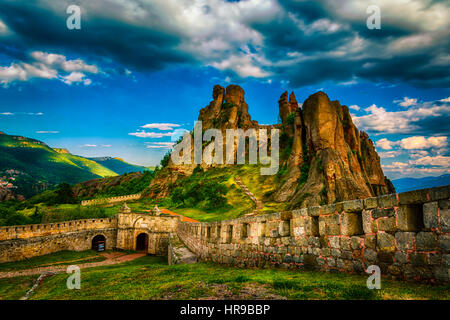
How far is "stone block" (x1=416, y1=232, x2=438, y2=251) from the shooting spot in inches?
175

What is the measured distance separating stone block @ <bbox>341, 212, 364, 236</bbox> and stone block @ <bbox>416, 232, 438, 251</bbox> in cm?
122

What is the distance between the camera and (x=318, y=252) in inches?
262

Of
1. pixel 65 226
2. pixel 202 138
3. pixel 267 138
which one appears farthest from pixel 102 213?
pixel 267 138

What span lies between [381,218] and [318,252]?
6.48 ft

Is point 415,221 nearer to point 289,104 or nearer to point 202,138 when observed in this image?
point 202,138

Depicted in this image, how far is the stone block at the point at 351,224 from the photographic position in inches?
229

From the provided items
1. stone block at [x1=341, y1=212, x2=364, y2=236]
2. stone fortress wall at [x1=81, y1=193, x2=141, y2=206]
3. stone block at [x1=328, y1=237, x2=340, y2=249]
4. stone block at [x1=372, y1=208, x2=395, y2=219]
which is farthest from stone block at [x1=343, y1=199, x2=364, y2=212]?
stone fortress wall at [x1=81, y1=193, x2=141, y2=206]

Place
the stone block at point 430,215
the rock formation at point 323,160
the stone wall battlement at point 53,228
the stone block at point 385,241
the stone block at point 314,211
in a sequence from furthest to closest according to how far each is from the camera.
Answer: the stone wall battlement at point 53,228
the rock formation at point 323,160
the stone block at point 314,211
the stone block at point 385,241
the stone block at point 430,215

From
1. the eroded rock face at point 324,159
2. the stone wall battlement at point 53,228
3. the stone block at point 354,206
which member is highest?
the eroded rock face at point 324,159

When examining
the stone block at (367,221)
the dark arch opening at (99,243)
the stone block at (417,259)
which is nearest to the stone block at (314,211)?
the stone block at (367,221)

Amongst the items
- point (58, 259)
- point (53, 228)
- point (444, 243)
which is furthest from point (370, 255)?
point (53, 228)

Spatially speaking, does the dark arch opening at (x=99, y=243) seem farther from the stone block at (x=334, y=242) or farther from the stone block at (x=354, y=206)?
the stone block at (x=354, y=206)

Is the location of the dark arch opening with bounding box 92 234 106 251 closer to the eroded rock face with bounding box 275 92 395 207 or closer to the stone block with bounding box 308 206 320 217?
the eroded rock face with bounding box 275 92 395 207
